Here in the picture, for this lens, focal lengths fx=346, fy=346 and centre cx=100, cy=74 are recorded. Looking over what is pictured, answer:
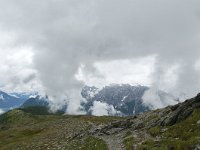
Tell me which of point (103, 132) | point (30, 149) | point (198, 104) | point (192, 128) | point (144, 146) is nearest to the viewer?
point (144, 146)

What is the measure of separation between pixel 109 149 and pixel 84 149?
6287mm

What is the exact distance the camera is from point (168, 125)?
189ft

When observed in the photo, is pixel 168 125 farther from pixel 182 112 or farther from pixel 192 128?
pixel 192 128

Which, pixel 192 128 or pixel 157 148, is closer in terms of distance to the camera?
pixel 157 148

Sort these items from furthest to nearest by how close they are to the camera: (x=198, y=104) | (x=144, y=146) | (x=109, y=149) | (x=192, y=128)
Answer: (x=198, y=104)
(x=109, y=149)
(x=192, y=128)
(x=144, y=146)

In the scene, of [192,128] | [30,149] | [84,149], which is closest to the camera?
[192,128]

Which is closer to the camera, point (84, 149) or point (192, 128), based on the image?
point (192, 128)

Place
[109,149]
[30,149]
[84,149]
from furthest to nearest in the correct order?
[30,149], [84,149], [109,149]

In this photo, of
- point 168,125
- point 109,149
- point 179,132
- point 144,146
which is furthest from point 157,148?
point 168,125

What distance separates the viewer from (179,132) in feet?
152

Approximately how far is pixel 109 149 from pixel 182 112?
53.3 feet

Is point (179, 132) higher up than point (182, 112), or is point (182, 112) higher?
point (182, 112)

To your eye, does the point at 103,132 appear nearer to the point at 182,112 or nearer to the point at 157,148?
the point at 182,112

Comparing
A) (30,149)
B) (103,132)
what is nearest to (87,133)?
(103,132)
